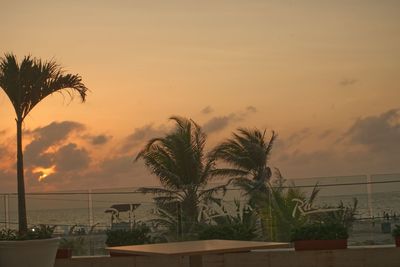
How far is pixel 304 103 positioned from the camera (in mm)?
17531

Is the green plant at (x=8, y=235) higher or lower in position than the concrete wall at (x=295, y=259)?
higher

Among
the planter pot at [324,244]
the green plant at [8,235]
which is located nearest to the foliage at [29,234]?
the green plant at [8,235]

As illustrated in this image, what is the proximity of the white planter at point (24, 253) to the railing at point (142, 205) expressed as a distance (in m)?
2.57

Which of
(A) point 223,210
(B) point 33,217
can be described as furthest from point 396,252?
(B) point 33,217

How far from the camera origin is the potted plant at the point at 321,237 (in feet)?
40.9

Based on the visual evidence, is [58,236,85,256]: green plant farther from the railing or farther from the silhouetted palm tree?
the silhouetted palm tree

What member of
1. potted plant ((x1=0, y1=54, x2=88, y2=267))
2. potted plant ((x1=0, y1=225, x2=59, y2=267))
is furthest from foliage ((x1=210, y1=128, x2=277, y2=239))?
potted plant ((x1=0, y1=225, x2=59, y2=267))

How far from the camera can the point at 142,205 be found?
14773mm

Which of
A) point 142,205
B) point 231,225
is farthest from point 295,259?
point 142,205

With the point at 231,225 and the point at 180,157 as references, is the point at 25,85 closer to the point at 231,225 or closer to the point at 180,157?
the point at 231,225

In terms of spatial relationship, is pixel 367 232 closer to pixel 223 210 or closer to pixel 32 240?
pixel 223 210

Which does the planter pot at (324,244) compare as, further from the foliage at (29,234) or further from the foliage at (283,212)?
the foliage at (29,234)

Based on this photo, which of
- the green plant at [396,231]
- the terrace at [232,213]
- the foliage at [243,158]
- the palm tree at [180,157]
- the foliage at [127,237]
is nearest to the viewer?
the terrace at [232,213]

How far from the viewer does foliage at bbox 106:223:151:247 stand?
13.6 m
